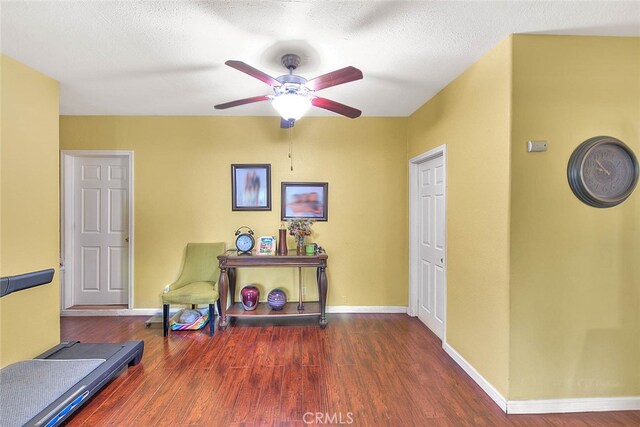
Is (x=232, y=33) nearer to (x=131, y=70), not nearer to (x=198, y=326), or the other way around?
(x=131, y=70)

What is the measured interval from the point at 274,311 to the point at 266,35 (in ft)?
8.93

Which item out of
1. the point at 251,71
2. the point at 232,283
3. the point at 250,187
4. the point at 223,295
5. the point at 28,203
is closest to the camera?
the point at 251,71

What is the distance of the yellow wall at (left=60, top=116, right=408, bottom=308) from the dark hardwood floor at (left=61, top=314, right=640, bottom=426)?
64cm

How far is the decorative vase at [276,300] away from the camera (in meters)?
3.29

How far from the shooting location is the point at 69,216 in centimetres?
364

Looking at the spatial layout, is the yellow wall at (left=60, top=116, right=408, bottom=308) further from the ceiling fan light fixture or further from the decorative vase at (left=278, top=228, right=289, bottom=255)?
the ceiling fan light fixture

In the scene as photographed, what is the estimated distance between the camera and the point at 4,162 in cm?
216

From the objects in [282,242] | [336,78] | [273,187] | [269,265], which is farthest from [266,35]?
[269,265]

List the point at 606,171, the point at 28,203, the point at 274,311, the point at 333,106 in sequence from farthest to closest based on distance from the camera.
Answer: the point at 274,311 < the point at 28,203 < the point at 333,106 < the point at 606,171

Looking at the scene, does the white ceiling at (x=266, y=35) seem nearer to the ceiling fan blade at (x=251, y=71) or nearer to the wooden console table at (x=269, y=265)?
the ceiling fan blade at (x=251, y=71)

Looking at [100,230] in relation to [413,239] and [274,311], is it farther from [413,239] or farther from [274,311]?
[413,239]

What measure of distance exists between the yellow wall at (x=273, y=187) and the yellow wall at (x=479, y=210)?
3.31ft

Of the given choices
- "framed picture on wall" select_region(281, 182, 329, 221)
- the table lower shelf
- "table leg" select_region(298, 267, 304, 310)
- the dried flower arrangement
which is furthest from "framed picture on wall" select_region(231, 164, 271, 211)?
the table lower shelf

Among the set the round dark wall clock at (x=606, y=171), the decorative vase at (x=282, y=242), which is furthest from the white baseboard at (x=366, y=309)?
the round dark wall clock at (x=606, y=171)
